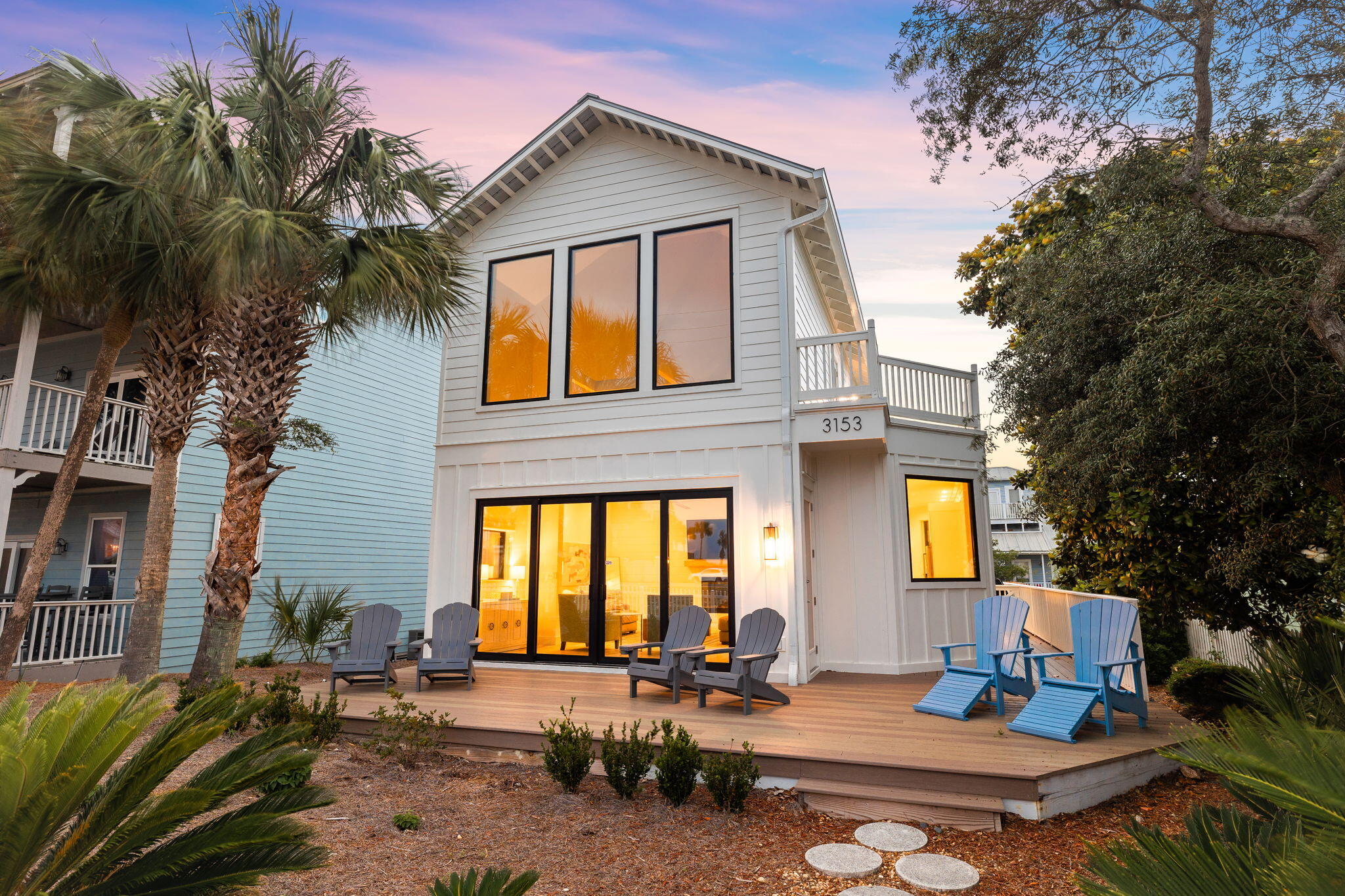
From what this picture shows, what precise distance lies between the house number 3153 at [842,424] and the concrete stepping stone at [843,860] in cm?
518

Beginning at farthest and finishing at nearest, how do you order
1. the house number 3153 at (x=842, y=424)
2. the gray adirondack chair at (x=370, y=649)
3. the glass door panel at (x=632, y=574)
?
1. the glass door panel at (x=632, y=574)
2. the house number 3153 at (x=842, y=424)
3. the gray adirondack chair at (x=370, y=649)

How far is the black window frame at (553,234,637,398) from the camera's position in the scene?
9867mm

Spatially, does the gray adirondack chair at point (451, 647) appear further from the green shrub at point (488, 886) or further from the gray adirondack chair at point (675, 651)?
the green shrub at point (488, 886)

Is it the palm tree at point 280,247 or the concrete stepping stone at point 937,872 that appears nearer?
the concrete stepping stone at point 937,872

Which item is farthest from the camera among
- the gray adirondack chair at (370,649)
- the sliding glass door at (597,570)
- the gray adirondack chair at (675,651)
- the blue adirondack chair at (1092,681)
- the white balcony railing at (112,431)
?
the white balcony railing at (112,431)

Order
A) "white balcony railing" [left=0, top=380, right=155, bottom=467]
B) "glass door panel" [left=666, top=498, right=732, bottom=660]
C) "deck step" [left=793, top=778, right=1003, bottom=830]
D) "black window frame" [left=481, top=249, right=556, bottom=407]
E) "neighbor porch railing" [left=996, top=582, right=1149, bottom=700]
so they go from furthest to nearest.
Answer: "white balcony railing" [left=0, top=380, right=155, bottom=467]
"black window frame" [left=481, top=249, right=556, bottom=407]
"glass door panel" [left=666, top=498, right=732, bottom=660]
"neighbor porch railing" [left=996, top=582, right=1149, bottom=700]
"deck step" [left=793, top=778, right=1003, bottom=830]

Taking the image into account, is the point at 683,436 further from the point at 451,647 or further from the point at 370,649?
the point at 370,649

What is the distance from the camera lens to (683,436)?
938 centimetres

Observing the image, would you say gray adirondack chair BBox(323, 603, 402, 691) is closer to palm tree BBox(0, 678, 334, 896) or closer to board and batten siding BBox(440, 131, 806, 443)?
board and batten siding BBox(440, 131, 806, 443)

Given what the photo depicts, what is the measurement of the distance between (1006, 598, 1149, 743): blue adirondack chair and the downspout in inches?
108

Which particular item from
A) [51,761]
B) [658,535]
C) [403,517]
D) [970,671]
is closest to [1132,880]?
[51,761]

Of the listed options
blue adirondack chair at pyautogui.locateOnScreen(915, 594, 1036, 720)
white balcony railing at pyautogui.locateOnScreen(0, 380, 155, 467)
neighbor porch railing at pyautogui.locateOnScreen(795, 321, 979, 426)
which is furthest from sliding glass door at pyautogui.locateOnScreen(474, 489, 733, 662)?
white balcony railing at pyautogui.locateOnScreen(0, 380, 155, 467)

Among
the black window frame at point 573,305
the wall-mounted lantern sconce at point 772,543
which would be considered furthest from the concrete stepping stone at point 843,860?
the black window frame at point 573,305

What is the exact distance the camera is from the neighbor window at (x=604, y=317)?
9.98 metres
